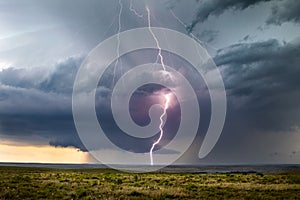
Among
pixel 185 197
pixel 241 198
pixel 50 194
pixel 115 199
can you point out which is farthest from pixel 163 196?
pixel 50 194

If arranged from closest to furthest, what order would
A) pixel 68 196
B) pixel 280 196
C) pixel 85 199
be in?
pixel 85 199 → pixel 68 196 → pixel 280 196

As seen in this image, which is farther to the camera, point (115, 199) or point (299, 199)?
point (299, 199)

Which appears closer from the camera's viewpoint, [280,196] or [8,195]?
[8,195]

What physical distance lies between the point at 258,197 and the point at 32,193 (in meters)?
14.9

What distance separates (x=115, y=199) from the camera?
2083 centimetres

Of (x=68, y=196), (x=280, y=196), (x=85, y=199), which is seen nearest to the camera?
(x=85, y=199)

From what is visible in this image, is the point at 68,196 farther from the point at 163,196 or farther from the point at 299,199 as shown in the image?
the point at 299,199

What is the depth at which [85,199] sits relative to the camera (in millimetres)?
20641

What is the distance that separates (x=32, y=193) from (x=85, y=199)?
4.84 m

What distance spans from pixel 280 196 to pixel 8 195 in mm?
17741

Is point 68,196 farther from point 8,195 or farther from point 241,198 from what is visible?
point 241,198

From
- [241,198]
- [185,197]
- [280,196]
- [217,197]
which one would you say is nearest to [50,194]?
[185,197]

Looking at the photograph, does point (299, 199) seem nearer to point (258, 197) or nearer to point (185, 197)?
point (258, 197)

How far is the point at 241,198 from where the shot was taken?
2245cm
